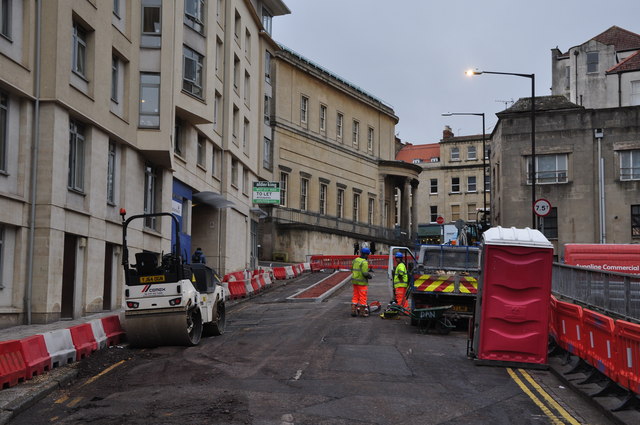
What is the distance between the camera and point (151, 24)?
1101 inches

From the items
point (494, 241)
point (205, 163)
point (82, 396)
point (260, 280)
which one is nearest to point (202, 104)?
point (205, 163)

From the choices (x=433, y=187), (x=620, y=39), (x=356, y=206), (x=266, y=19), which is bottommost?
(x=356, y=206)

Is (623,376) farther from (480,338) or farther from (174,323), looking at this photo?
(174,323)

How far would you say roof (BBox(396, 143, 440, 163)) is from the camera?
100000mm

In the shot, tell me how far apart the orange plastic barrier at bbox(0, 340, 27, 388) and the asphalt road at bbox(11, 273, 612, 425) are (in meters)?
0.69

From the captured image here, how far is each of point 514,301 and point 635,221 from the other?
1416 inches

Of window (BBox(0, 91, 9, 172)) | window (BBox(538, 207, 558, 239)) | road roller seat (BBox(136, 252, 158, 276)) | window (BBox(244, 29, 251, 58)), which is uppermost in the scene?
window (BBox(244, 29, 251, 58))

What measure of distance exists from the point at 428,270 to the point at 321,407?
9.92 meters

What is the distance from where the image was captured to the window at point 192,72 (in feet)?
102

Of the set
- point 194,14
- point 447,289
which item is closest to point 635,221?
point 194,14

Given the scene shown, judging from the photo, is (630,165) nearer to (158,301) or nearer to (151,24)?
(151,24)

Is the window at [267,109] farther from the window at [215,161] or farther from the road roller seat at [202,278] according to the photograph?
the road roller seat at [202,278]

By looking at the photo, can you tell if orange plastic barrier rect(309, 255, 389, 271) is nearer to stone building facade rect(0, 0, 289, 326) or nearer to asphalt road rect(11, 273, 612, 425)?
stone building facade rect(0, 0, 289, 326)

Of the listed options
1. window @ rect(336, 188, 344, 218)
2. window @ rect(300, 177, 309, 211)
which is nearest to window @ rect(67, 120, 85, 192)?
window @ rect(300, 177, 309, 211)
